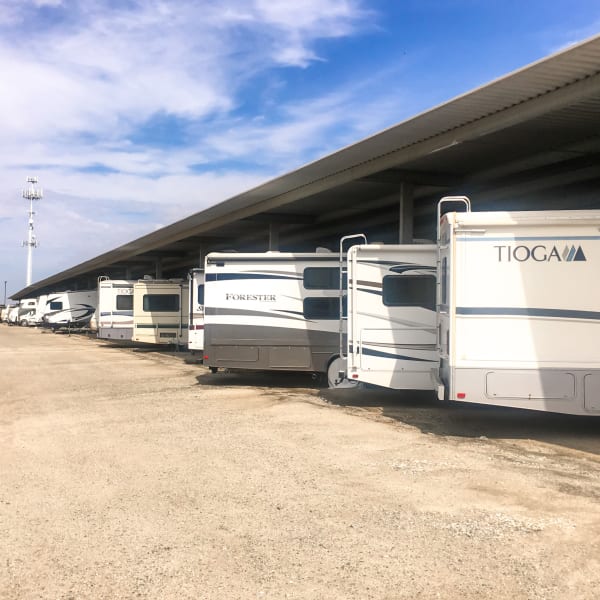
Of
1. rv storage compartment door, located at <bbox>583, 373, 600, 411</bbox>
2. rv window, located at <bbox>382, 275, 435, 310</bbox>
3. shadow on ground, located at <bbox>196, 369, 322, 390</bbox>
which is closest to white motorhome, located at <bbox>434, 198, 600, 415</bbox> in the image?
rv storage compartment door, located at <bbox>583, 373, 600, 411</bbox>

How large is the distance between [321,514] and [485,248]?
451cm

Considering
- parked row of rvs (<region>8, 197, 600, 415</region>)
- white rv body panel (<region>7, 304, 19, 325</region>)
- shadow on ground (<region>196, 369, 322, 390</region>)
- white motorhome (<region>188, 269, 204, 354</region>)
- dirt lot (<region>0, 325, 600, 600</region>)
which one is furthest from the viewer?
white rv body panel (<region>7, 304, 19, 325</region>)

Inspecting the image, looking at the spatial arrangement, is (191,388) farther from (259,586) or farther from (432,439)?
(259,586)

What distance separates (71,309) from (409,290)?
33.6 m

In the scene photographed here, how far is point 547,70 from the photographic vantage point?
8.80 metres

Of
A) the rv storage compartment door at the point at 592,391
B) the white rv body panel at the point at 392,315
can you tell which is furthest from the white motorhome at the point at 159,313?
the rv storage compartment door at the point at 592,391

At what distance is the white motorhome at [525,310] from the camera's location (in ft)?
26.4

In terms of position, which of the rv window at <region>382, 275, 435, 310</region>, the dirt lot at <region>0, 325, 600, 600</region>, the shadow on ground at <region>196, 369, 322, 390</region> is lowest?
the shadow on ground at <region>196, 369, 322, 390</region>

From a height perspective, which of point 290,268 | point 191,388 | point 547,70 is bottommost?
point 191,388

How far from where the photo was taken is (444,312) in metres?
9.02

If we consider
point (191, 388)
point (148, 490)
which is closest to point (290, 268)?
point (191, 388)

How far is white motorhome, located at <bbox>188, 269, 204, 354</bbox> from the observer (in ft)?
58.8

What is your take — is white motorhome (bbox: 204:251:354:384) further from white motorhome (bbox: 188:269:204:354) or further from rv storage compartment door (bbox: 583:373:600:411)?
rv storage compartment door (bbox: 583:373:600:411)

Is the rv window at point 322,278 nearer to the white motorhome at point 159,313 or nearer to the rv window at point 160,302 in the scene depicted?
the white motorhome at point 159,313
